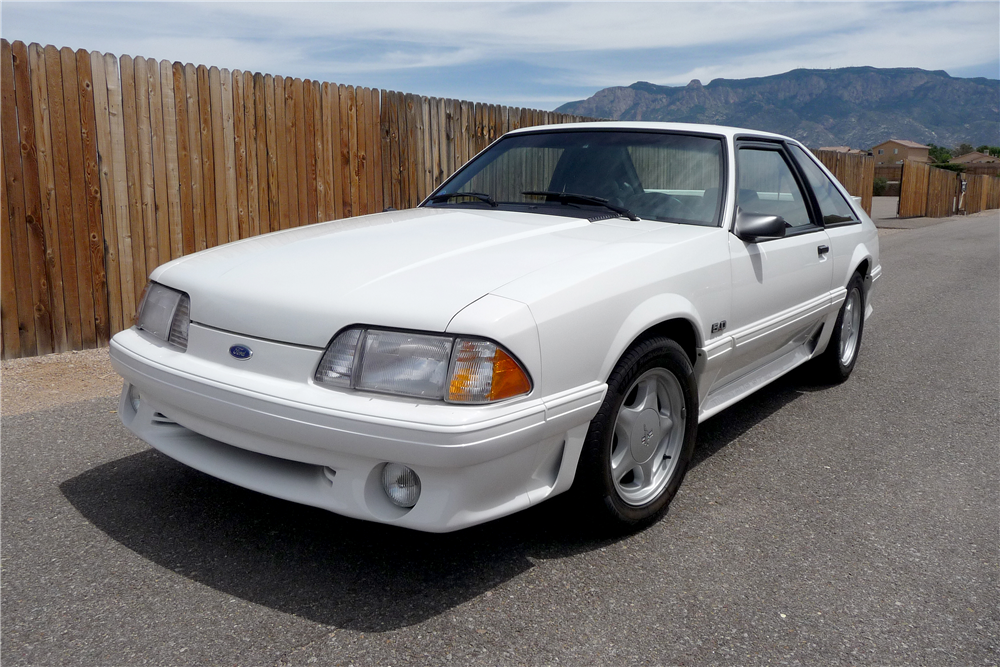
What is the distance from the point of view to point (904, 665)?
86.7 inches

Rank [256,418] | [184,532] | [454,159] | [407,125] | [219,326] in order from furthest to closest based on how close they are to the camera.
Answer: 1. [454,159]
2. [407,125]
3. [184,532]
4. [219,326]
5. [256,418]

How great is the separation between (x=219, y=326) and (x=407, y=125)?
5.54m

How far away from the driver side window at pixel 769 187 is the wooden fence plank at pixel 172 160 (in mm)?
4284

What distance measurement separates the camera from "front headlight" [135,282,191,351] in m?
2.76

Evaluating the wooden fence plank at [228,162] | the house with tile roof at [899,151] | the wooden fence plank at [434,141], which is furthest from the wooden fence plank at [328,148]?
the house with tile roof at [899,151]

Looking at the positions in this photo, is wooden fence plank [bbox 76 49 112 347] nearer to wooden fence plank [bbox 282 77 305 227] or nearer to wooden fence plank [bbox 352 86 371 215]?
wooden fence plank [bbox 282 77 305 227]

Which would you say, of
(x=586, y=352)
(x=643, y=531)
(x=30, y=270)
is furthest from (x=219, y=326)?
(x=30, y=270)

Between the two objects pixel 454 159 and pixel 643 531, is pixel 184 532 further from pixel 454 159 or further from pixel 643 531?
pixel 454 159

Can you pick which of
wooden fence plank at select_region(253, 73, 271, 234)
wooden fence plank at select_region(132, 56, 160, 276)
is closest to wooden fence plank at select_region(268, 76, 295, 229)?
wooden fence plank at select_region(253, 73, 271, 234)

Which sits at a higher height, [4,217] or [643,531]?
[4,217]

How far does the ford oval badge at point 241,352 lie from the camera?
2498mm

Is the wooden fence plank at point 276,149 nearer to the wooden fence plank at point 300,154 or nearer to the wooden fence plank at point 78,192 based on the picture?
the wooden fence plank at point 300,154

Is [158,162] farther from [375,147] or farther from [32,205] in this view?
[375,147]

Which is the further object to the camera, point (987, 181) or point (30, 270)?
point (987, 181)
